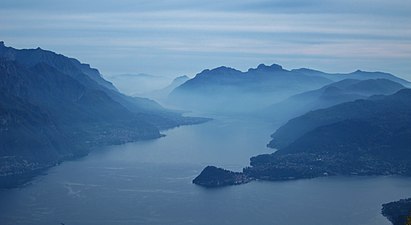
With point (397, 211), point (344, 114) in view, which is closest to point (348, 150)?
point (344, 114)

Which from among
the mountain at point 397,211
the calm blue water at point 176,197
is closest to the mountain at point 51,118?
the calm blue water at point 176,197

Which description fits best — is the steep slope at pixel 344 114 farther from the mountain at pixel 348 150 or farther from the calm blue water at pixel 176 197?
the calm blue water at pixel 176 197

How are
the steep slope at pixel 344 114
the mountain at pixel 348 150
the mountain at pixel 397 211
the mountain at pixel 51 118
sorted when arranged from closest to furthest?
the mountain at pixel 397 211 < the mountain at pixel 348 150 < the mountain at pixel 51 118 < the steep slope at pixel 344 114

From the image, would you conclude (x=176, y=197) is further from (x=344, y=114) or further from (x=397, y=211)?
(x=344, y=114)

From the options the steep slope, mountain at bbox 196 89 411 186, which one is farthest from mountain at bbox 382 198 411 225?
the steep slope

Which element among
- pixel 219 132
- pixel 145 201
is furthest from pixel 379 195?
pixel 219 132

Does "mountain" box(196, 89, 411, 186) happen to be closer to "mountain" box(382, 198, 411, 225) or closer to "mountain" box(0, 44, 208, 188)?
"mountain" box(382, 198, 411, 225)
